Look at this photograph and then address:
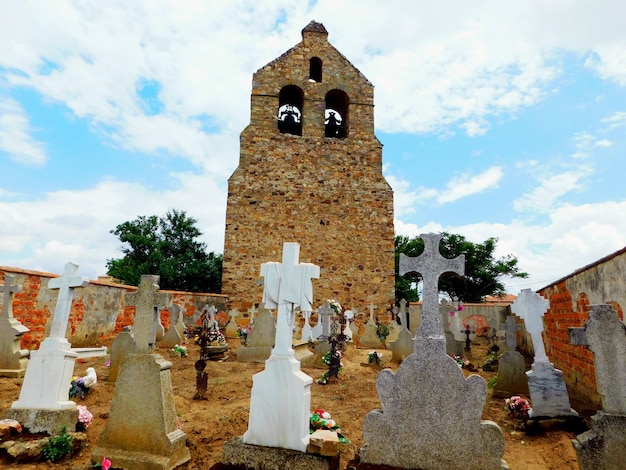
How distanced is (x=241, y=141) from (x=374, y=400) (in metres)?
11.3

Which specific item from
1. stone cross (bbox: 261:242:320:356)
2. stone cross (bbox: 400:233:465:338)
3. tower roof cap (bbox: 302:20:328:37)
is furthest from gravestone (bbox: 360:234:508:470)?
tower roof cap (bbox: 302:20:328:37)

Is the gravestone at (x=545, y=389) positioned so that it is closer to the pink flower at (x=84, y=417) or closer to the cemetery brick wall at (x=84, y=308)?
the pink flower at (x=84, y=417)

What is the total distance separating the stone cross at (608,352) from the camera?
2.76m

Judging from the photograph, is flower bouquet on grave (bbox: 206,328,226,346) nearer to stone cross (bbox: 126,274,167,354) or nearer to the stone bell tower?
the stone bell tower

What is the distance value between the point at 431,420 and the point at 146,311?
2.78m

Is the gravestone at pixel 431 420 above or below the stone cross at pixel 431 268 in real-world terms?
below

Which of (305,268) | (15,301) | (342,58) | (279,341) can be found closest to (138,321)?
(279,341)

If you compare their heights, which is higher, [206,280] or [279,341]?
[206,280]

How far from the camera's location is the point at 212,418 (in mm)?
4355

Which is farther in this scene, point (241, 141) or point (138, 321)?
point (241, 141)

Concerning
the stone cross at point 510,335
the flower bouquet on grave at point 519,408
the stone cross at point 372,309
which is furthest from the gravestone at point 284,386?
the stone cross at point 372,309

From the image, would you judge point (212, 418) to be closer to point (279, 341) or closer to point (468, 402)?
point (279, 341)

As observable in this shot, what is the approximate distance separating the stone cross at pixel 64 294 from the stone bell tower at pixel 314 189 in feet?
28.1

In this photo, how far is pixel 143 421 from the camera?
10.7 feet
